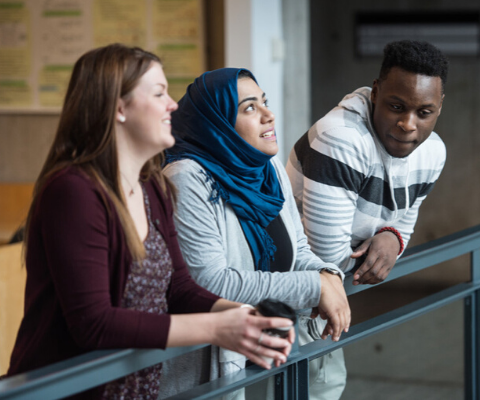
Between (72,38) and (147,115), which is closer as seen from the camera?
(147,115)

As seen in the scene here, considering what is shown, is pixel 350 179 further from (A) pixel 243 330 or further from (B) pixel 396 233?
(A) pixel 243 330

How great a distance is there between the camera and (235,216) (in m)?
1.60

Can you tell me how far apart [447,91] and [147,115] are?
4171mm

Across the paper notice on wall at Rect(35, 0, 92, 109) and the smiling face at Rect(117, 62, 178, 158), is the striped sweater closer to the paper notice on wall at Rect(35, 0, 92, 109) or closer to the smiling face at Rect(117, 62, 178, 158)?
the smiling face at Rect(117, 62, 178, 158)

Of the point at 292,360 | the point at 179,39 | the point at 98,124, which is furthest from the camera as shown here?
the point at 179,39

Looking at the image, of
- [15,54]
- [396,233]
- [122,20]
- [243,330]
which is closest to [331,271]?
[396,233]

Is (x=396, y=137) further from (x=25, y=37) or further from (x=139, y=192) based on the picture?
(x=25, y=37)

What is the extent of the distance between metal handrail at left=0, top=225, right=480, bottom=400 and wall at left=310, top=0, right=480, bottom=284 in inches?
124

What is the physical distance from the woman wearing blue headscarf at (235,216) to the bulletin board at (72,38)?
2615 mm

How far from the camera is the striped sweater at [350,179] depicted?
1.76 meters

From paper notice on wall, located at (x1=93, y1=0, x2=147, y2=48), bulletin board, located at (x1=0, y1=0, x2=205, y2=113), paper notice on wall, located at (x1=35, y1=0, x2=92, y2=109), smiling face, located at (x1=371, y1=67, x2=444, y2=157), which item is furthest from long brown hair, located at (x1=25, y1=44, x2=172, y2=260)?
A: paper notice on wall, located at (x1=35, y1=0, x2=92, y2=109)

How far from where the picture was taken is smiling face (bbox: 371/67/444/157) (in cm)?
177

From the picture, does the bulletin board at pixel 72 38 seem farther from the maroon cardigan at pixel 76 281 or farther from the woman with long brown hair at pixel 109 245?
the maroon cardigan at pixel 76 281

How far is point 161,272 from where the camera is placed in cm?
131
